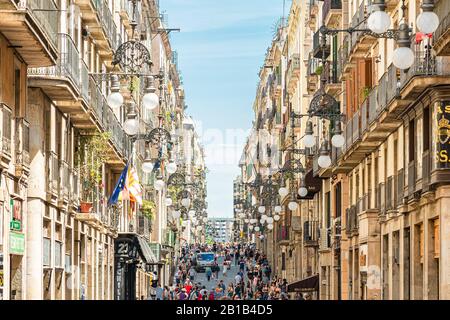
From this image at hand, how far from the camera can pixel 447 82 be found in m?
29.0

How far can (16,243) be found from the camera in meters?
26.5

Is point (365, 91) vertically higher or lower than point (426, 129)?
higher

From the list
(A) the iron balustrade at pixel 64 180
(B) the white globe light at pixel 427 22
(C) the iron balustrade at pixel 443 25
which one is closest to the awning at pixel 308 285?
(A) the iron balustrade at pixel 64 180

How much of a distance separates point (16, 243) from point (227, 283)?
66172mm

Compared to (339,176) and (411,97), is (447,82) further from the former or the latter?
(339,176)

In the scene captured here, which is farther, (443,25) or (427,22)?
(443,25)

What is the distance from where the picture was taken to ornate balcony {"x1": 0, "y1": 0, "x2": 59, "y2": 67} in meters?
21.5

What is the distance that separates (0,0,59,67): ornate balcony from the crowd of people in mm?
32484

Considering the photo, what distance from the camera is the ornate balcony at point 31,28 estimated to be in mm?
21547

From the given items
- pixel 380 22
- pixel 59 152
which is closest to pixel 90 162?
pixel 59 152

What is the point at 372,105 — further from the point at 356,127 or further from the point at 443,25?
the point at 443,25

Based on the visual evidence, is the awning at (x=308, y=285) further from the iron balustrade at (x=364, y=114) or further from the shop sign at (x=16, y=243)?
the shop sign at (x=16, y=243)
